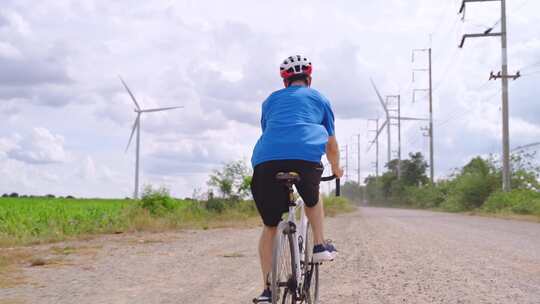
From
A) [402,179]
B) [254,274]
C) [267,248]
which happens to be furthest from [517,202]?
[402,179]

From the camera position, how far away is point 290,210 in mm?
4406

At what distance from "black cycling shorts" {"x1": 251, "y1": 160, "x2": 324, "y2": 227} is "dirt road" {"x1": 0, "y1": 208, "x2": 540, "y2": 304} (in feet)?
5.73

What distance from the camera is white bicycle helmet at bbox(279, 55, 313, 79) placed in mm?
4645

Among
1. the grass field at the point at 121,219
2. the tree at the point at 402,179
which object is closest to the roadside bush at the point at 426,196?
the tree at the point at 402,179

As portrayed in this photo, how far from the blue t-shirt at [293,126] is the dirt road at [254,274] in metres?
1.97

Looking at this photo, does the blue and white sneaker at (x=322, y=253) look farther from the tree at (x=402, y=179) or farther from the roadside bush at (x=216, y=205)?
the tree at (x=402, y=179)

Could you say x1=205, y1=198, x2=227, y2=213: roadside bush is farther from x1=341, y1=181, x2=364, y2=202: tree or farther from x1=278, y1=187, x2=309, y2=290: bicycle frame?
x1=341, y1=181, x2=364, y2=202: tree

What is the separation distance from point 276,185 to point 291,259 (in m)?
0.52

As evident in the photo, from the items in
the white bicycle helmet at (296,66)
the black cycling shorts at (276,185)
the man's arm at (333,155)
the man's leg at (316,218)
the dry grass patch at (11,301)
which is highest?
the white bicycle helmet at (296,66)

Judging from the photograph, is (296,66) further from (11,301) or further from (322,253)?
(11,301)

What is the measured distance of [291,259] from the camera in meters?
4.41

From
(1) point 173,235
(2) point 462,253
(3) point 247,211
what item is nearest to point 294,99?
(2) point 462,253

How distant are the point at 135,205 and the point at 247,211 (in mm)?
4675

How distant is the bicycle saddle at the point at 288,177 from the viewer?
161 inches
